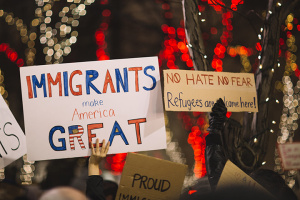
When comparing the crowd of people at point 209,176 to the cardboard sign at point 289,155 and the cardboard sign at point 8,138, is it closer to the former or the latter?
the cardboard sign at point 8,138

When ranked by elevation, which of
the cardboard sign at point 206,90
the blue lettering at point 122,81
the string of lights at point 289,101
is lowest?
the string of lights at point 289,101

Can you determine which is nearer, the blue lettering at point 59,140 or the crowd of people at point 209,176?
the crowd of people at point 209,176

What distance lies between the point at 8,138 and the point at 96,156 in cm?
42

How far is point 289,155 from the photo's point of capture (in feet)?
8.11

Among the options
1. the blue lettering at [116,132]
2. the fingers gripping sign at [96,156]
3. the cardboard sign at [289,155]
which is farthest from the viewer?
the cardboard sign at [289,155]

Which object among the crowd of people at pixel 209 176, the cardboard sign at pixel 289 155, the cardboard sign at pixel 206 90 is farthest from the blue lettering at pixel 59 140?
the cardboard sign at pixel 289 155

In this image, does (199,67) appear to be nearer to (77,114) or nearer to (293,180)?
(77,114)

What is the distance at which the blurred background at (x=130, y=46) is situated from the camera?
14.1ft

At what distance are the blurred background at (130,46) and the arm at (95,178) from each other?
2.51m

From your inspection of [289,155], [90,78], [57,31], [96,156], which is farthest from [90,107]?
[57,31]

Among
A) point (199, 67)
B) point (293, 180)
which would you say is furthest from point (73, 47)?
point (293, 180)

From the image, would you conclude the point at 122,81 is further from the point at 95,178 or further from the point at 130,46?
the point at 130,46

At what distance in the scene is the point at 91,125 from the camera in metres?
1.97

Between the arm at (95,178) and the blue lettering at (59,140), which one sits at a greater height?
the blue lettering at (59,140)
